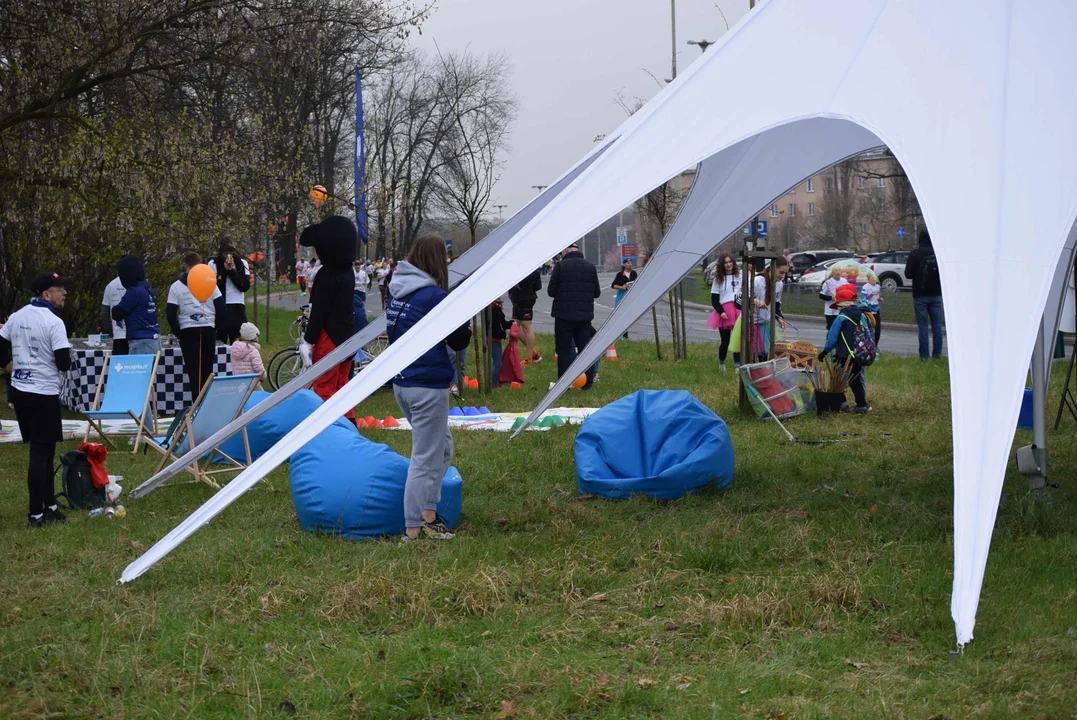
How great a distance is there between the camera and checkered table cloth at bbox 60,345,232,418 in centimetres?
1084

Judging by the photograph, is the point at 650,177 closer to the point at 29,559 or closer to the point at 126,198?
the point at 29,559

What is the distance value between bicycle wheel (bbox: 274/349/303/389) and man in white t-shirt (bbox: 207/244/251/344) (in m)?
0.68

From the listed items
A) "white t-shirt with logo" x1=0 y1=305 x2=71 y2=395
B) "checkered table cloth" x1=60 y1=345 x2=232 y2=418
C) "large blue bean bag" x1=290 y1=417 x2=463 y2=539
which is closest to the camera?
"large blue bean bag" x1=290 y1=417 x2=463 y2=539

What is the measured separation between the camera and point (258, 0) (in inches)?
434

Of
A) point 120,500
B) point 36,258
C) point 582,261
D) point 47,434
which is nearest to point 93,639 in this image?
A: point 47,434

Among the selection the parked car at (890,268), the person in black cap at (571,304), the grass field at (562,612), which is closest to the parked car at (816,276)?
the parked car at (890,268)

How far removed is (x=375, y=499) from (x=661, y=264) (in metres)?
3.13

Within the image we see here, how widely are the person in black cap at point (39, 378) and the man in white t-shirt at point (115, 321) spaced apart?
486cm

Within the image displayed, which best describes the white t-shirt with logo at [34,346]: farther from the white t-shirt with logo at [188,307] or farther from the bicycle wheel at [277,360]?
the bicycle wheel at [277,360]

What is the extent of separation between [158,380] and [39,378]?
443 cm

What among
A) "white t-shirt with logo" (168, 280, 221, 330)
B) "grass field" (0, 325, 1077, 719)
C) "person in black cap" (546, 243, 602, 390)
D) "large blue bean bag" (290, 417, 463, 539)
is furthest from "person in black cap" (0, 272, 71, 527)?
"person in black cap" (546, 243, 602, 390)

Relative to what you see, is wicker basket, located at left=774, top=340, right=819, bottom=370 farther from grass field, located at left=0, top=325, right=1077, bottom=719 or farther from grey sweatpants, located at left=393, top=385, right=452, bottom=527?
grey sweatpants, located at left=393, top=385, right=452, bottom=527

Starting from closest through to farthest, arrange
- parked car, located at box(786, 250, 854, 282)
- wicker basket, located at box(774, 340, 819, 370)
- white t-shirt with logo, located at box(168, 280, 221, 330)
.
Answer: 1. white t-shirt with logo, located at box(168, 280, 221, 330)
2. wicker basket, located at box(774, 340, 819, 370)
3. parked car, located at box(786, 250, 854, 282)

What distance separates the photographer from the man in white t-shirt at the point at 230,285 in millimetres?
12617
